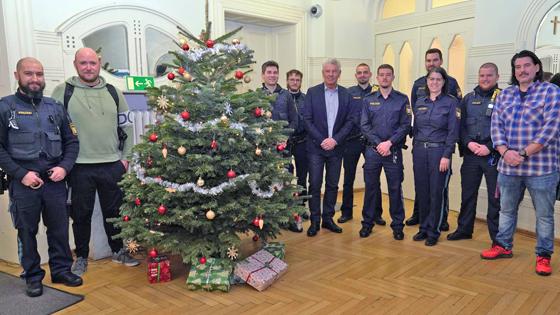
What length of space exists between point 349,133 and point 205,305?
6.91 ft

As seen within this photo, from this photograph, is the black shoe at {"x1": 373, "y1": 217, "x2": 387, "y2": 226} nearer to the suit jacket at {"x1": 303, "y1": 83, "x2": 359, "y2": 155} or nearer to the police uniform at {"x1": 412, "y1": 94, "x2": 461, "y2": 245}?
the police uniform at {"x1": 412, "y1": 94, "x2": 461, "y2": 245}

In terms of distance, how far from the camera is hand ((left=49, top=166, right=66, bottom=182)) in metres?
2.83

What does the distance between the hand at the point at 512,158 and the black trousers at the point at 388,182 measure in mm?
929

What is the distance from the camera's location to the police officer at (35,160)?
2754 mm

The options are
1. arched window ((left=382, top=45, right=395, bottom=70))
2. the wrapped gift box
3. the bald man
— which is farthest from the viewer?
arched window ((left=382, top=45, right=395, bottom=70))

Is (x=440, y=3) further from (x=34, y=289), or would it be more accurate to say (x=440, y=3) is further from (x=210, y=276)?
(x=34, y=289)

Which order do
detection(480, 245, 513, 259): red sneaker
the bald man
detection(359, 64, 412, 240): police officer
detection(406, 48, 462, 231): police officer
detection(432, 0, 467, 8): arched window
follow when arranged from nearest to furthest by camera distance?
the bald man
detection(480, 245, 513, 259): red sneaker
detection(359, 64, 412, 240): police officer
detection(406, 48, 462, 231): police officer
detection(432, 0, 467, 8): arched window

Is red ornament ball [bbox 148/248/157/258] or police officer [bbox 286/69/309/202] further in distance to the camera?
police officer [bbox 286/69/309/202]

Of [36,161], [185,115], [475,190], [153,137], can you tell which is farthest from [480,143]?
[36,161]

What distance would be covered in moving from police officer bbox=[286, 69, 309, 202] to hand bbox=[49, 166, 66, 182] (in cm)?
198

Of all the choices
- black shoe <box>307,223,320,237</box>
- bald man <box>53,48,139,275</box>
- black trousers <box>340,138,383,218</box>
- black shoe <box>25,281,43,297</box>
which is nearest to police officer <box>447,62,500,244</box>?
black trousers <box>340,138,383,218</box>

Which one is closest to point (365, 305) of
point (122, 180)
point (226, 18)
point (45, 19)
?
point (122, 180)

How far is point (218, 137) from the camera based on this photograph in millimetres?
2879

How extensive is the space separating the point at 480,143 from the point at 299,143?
1.55m
